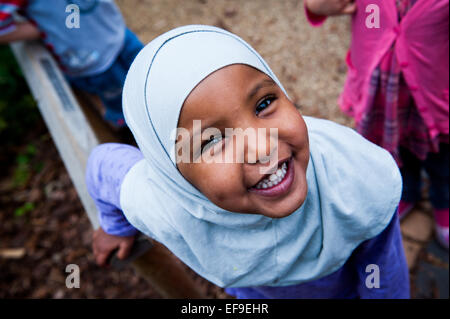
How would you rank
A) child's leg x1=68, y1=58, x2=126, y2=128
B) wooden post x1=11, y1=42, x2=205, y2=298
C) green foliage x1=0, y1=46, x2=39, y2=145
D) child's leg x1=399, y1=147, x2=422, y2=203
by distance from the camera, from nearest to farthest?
wooden post x1=11, y1=42, x2=205, y2=298
child's leg x1=399, y1=147, x2=422, y2=203
child's leg x1=68, y1=58, x2=126, y2=128
green foliage x1=0, y1=46, x2=39, y2=145

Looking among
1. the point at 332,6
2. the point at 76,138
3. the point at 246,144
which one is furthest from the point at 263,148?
the point at 76,138

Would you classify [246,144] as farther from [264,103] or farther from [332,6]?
[332,6]

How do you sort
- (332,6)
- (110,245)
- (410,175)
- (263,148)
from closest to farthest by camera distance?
(263,148) < (110,245) < (332,6) < (410,175)

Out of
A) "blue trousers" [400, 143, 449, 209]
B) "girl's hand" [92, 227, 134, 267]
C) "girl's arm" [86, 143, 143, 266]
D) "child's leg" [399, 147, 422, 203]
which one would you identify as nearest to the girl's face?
"girl's arm" [86, 143, 143, 266]

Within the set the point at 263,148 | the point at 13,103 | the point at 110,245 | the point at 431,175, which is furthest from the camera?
the point at 13,103

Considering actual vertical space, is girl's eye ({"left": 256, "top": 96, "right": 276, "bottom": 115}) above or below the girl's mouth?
above

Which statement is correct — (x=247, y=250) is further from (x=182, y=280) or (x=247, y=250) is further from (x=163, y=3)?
(x=163, y=3)

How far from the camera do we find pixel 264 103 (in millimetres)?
981

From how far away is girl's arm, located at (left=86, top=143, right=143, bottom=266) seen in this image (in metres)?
1.44

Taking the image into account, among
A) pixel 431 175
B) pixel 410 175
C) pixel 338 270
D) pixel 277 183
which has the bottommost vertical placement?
pixel 410 175

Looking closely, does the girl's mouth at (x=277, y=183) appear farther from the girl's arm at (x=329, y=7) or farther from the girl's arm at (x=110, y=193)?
the girl's arm at (x=329, y=7)

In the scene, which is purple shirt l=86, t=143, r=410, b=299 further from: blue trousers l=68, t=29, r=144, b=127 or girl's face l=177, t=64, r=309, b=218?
blue trousers l=68, t=29, r=144, b=127

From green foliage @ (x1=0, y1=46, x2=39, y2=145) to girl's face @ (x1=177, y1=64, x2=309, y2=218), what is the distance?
3.35m

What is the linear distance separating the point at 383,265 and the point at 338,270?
0.57ft
